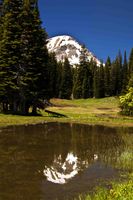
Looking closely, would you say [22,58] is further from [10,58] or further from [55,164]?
[55,164]

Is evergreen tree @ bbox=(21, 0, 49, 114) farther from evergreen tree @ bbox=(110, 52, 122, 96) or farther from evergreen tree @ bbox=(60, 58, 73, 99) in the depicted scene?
evergreen tree @ bbox=(110, 52, 122, 96)

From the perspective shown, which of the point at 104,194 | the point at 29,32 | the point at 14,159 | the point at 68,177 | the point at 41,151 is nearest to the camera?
the point at 104,194

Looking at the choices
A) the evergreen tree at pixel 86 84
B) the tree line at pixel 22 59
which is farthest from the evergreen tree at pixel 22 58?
the evergreen tree at pixel 86 84

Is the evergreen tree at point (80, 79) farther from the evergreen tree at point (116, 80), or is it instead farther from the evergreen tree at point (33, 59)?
the evergreen tree at point (33, 59)

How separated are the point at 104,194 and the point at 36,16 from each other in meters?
40.8

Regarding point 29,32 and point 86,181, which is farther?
point 29,32

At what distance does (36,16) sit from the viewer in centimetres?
4909

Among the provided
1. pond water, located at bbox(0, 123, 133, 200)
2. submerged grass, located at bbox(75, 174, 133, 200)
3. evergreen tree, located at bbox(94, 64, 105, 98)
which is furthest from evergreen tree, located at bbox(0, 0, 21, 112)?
evergreen tree, located at bbox(94, 64, 105, 98)

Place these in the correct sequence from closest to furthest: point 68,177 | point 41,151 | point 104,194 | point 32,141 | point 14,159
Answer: point 104,194, point 68,177, point 14,159, point 41,151, point 32,141

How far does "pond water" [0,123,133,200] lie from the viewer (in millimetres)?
12539

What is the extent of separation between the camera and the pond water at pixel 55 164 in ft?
41.1

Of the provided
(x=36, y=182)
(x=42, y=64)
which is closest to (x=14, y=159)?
(x=36, y=182)

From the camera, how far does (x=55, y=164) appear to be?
56.7 feet

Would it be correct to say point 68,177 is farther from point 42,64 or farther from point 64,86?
point 64,86
